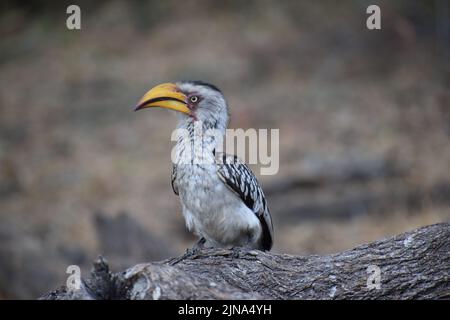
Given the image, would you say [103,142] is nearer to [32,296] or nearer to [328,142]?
[328,142]

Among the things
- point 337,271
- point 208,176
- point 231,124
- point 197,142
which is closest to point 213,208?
point 208,176

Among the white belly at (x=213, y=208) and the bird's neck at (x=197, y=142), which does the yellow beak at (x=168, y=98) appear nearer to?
the bird's neck at (x=197, y=142)

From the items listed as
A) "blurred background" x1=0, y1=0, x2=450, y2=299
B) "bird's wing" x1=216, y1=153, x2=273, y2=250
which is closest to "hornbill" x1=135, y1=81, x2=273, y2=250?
"bird's wing" x1=216, y1=153, x2=273, y2=250

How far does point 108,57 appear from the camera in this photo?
53.6 feet

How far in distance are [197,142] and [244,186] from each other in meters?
0.51

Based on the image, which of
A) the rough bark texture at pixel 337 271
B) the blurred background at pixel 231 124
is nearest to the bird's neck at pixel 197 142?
the rough bark texture at pixel 337 271

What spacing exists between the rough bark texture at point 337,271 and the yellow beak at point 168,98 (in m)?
1.35

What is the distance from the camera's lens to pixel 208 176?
18.7ft

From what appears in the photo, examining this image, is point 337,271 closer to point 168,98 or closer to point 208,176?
point 208,176

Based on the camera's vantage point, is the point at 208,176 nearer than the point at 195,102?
Yes

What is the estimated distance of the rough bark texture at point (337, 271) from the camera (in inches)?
185

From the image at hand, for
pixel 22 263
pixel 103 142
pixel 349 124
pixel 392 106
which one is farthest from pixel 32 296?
pixel 392 106
